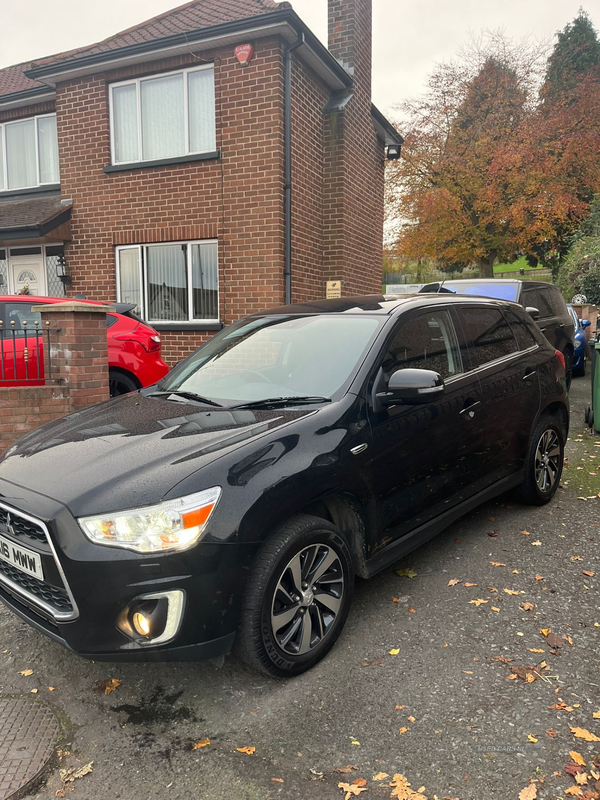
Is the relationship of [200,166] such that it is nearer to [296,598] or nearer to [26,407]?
[26,407]

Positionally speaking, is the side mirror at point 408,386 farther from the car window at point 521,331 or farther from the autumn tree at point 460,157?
the autumn tree at point 460,157

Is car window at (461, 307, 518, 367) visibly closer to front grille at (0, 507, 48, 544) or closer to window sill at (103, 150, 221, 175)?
front grille at (0, 507, 48, 544)

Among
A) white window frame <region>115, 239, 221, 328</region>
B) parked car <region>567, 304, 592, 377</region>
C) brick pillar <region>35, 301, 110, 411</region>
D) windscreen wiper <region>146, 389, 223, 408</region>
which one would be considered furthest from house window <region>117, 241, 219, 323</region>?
windscreen wiper <region>146, 389, 223, 408</region>

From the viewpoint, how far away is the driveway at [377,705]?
87.7 inches

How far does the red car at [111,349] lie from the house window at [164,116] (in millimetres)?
4148

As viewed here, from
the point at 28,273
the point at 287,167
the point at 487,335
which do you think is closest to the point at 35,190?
the point at 28,273

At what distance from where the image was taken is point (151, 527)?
94.2 inches

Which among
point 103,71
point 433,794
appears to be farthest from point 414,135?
point 433,794

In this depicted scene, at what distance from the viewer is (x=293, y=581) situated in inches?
108

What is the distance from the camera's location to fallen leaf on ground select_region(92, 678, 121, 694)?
2.80 metres

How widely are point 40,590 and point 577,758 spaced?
2.23 metres

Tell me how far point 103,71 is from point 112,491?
1073 cm

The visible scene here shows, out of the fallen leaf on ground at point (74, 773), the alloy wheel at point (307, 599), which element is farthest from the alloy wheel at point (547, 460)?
the fallen leaf on ground at point (74, 773)

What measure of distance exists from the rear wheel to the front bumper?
516 cm
